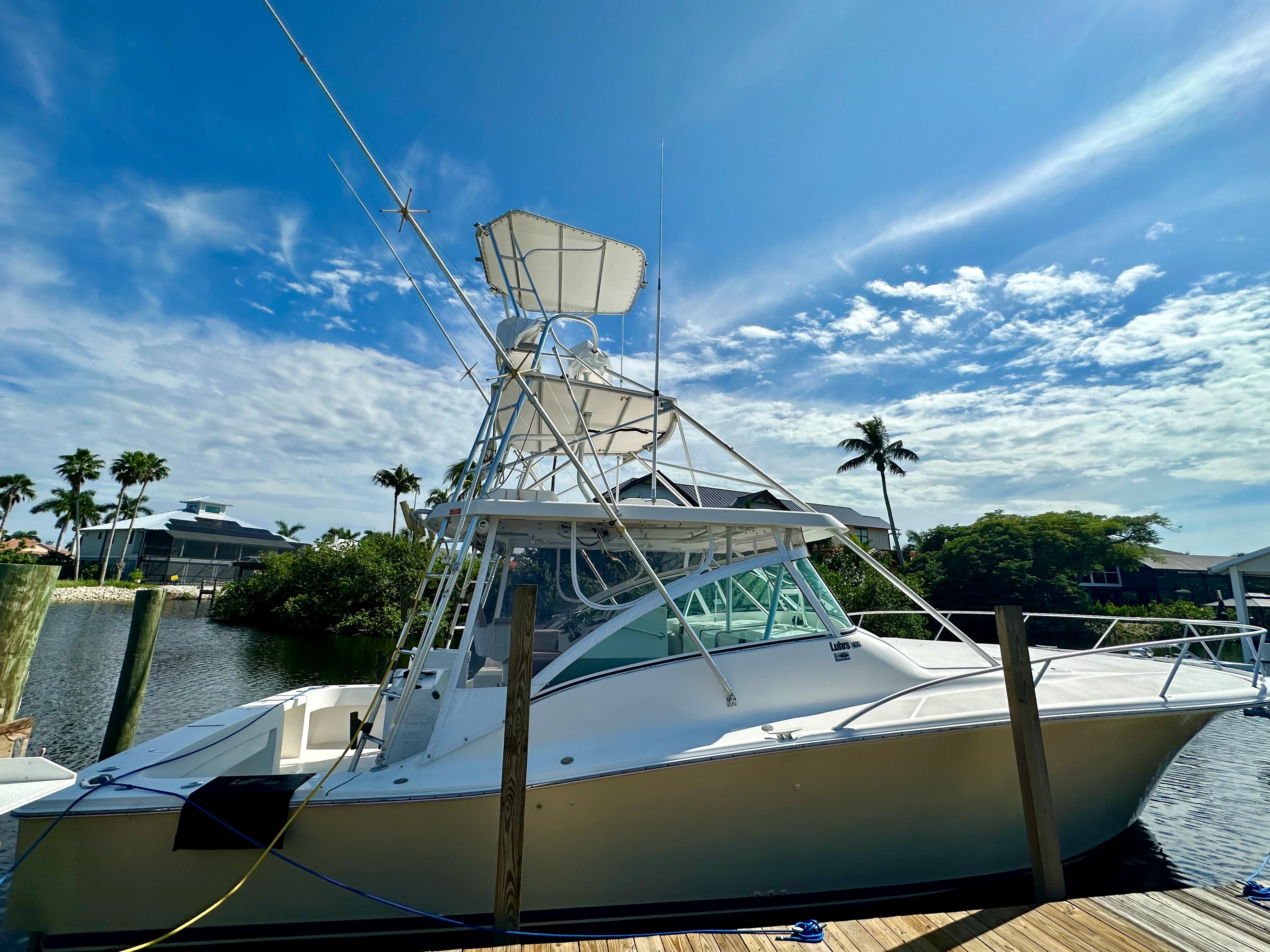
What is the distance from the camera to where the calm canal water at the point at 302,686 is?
5.47 metres

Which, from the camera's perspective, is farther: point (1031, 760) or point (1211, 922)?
point (1031, 760)

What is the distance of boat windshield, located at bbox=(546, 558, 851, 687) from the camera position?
4.68 meters

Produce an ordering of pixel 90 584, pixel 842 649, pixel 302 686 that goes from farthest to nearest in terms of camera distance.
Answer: pixel 90 584 → pixel 302 686 → pixel 842 649

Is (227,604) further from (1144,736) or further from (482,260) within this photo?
(1144,736)

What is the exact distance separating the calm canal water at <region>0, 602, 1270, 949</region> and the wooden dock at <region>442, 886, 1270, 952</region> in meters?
1.00

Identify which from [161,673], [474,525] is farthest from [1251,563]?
[161,673]

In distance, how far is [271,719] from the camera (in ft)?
18.5

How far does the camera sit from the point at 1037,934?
3.04 m

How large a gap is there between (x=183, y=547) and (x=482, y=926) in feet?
188

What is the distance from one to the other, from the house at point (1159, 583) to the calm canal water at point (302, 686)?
27.5 metres

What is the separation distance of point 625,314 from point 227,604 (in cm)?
3157

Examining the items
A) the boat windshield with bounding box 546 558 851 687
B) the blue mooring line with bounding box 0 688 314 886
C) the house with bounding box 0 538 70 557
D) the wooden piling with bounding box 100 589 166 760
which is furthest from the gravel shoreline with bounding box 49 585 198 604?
the boat windshield with bounding box 546 558 851 687

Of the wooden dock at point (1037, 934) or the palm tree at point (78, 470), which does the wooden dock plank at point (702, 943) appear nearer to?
the wooden dock at point (1037, 934)

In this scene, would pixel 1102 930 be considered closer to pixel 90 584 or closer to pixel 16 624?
pixel 16 624
